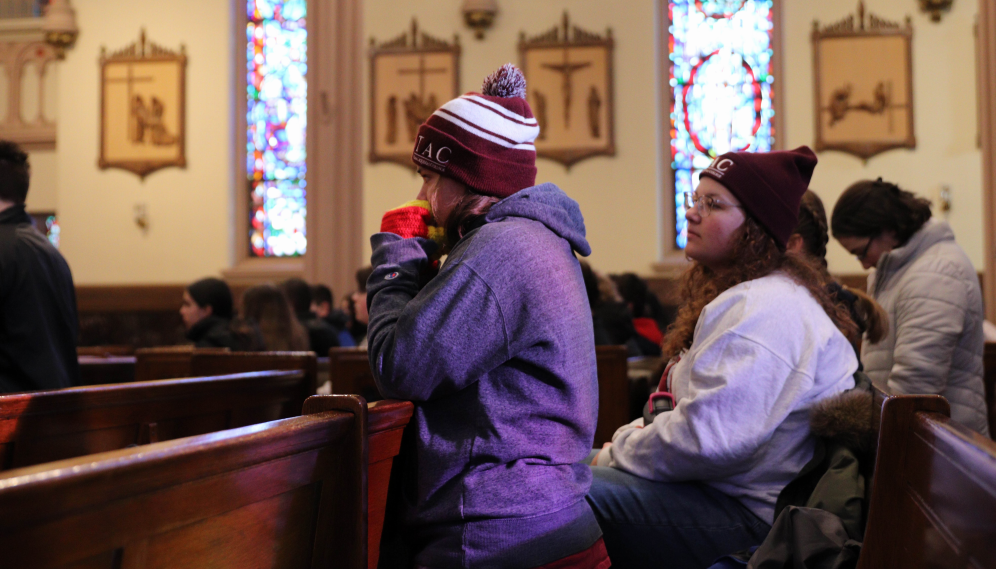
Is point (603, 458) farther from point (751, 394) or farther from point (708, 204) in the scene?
point (708, 204)

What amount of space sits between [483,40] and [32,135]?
5.73 meters

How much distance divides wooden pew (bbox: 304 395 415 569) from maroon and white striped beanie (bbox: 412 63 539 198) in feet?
1.43

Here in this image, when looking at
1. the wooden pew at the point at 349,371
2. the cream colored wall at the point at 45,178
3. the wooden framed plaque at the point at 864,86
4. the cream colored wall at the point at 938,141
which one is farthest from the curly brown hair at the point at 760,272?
the cream colored wall at the point at 45,178

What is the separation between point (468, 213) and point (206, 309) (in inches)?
141

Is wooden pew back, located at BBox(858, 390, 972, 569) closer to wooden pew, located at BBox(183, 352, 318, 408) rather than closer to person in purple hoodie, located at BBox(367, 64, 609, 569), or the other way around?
person in purple hoodie, located at BBox(367, 64, 609, 569)

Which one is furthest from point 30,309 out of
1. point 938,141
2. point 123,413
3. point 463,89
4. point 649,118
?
point 938,141

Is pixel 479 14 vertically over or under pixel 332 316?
over

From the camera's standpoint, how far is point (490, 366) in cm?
138

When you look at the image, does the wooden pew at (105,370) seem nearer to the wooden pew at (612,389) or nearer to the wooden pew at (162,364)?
the wooden pew at (162,364)

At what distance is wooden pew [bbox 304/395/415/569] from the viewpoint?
133 cm

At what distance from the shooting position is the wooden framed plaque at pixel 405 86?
909 centimetres

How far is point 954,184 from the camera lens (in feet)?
27.3

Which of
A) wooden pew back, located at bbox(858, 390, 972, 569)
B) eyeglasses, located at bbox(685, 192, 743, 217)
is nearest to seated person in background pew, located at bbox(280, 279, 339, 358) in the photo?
eyeglasses, located at bbox(685, 192, 743, 217)

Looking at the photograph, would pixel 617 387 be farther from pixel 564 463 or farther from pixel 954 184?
pixel 954 184
